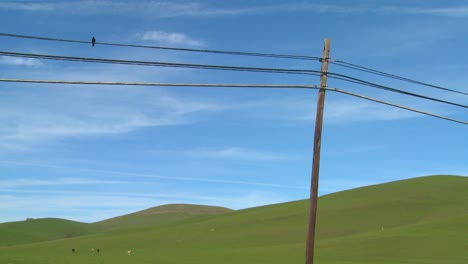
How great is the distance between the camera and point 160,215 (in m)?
A: 161

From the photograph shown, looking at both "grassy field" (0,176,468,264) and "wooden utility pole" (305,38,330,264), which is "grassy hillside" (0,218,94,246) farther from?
"wooden utility pole" (305,38,330,264)

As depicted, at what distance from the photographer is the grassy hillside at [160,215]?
152 m

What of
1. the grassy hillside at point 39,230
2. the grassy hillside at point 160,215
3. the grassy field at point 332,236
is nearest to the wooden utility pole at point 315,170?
the grassy field at point 332,236

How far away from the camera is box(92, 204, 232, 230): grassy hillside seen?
152 metres

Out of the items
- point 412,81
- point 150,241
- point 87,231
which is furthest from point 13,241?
point 412,81

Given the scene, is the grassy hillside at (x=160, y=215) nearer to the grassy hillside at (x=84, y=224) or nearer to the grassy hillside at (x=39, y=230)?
the grassy hillside at (x=84, y=224)

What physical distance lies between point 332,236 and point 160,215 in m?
95.0

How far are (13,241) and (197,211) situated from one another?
57.2m

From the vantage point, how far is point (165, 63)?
22.4m

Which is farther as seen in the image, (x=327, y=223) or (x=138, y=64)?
(x=327, y=223)

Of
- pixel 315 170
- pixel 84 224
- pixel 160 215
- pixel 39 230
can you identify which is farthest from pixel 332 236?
pixel 84 224

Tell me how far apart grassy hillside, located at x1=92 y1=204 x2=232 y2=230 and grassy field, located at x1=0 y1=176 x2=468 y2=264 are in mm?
43510

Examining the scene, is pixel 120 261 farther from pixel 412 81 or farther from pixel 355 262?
pixel 412 81

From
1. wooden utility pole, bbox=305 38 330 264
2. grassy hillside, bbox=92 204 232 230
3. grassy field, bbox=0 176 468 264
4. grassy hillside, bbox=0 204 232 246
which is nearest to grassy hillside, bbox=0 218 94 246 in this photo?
grassy hillside, bbox=0 204 232 246
